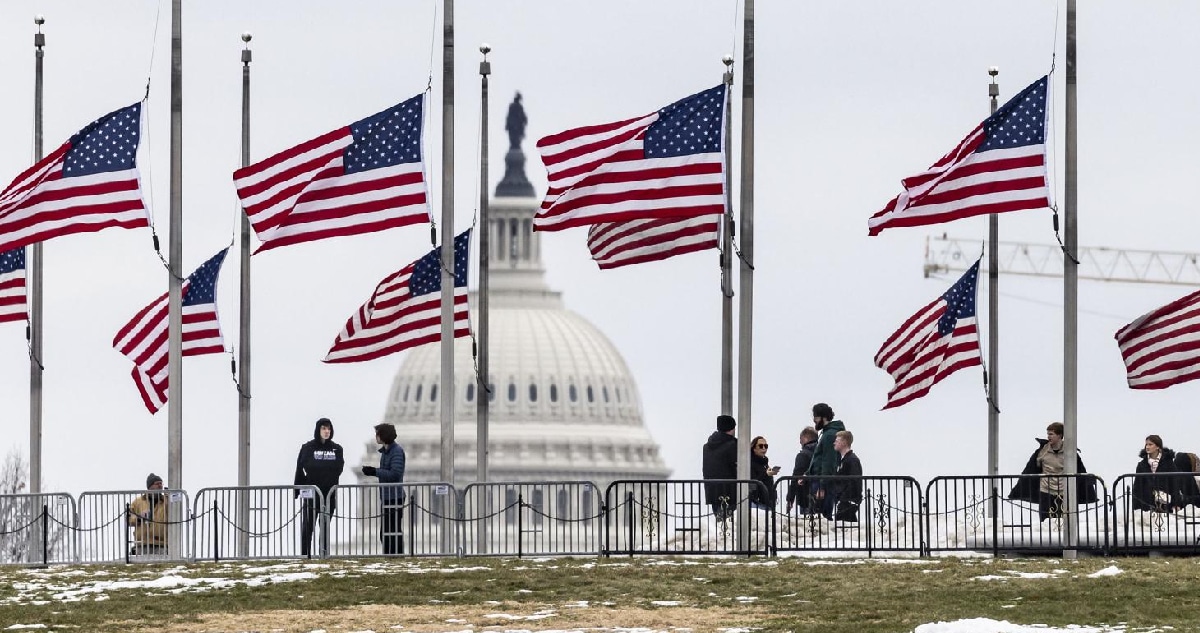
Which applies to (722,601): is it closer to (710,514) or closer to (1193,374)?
(710,514)

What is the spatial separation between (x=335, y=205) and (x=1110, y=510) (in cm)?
1035

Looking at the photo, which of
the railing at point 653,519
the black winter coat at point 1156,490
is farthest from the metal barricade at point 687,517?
the black winter coat at point 1156,490

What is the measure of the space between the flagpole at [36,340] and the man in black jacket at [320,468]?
9.94 metres

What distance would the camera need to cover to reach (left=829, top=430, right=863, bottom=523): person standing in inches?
1687

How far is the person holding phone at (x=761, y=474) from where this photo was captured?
4306 centimetres

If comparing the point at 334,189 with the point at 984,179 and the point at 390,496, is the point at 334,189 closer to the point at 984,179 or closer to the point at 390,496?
the point at 390,496

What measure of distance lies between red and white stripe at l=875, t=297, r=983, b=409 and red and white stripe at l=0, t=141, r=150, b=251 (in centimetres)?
1184

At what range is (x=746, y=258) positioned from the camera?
44.9m

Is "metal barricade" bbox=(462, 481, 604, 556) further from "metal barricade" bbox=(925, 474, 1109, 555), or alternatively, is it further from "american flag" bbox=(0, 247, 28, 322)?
"american flag" bbox=(0, 247, 28, 322)

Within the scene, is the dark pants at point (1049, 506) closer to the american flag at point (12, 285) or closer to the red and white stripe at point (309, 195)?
the red and white stripe at point (309, 195)

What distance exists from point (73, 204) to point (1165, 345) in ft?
46.8

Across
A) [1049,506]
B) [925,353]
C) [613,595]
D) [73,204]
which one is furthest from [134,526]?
[925,353]

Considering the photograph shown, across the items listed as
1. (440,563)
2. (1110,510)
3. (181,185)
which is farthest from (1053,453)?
(181,185)

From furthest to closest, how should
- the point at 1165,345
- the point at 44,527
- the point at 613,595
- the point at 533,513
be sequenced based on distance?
the point at 1165,345
the point at 44,527
the point at 533,513
the point at 613,595
